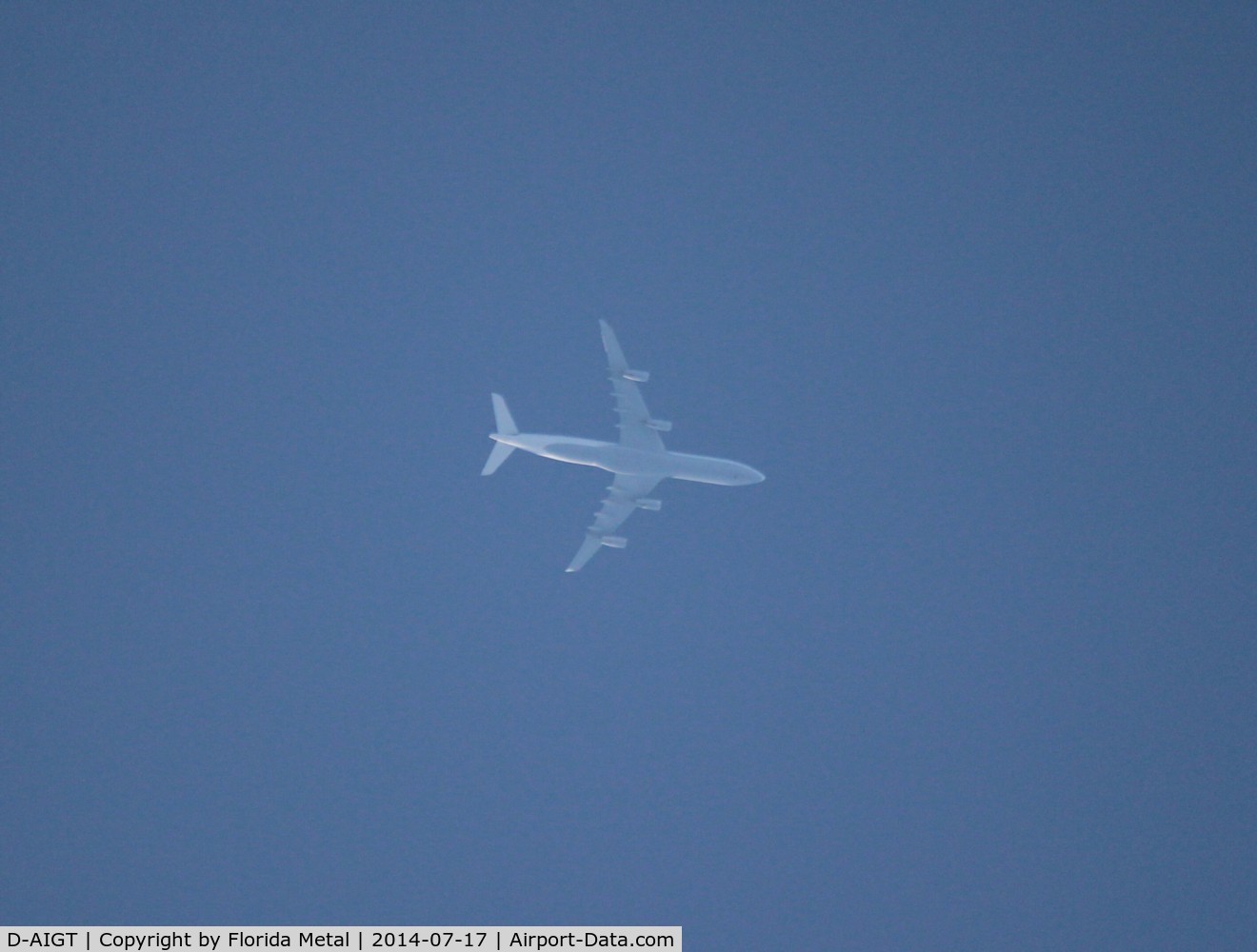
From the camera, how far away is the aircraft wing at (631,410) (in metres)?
49.0

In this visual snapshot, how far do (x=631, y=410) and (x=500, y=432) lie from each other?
6436mm

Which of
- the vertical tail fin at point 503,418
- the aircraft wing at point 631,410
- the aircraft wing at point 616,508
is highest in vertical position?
the vertical tail fin at point 503,418

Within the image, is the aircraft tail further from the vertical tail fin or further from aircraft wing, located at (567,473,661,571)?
aircraft wing, located at (567,473,661,571)

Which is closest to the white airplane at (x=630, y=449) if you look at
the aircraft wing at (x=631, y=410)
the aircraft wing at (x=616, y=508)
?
the aircraft wing at (x=631, y=410)

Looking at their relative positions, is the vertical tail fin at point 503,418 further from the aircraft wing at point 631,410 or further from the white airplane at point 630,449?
the aircraft wing at point 631,410

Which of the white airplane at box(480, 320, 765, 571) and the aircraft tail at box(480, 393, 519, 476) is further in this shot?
the aircraft tail at box(480, 393, 519, 476)

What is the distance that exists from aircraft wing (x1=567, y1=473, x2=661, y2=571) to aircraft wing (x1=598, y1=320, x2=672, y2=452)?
6.20ft

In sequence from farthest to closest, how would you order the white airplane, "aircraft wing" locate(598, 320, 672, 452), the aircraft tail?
the aircraft tail
the white airplane
"aircraft wing" locate(598, 320, 672, 452)

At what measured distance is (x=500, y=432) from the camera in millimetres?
52812

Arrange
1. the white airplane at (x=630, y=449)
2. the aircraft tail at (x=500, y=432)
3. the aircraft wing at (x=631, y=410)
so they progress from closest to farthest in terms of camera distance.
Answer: the aircraft wing at (x=631, y=410) < the white airplane at (x=630, y=449) < the aircraft tail at (x=500, y=432)

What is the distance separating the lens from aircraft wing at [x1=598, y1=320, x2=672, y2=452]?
48969mm

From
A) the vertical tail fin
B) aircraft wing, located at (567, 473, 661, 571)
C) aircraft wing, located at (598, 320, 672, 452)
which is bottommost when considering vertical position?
aircraft wing, located at (567, 473, 661, 571)

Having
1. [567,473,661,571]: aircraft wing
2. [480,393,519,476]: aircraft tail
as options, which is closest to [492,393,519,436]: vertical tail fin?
[480,393,519,476]: aircraft tail

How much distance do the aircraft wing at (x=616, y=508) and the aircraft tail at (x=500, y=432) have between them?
487 centimetres
